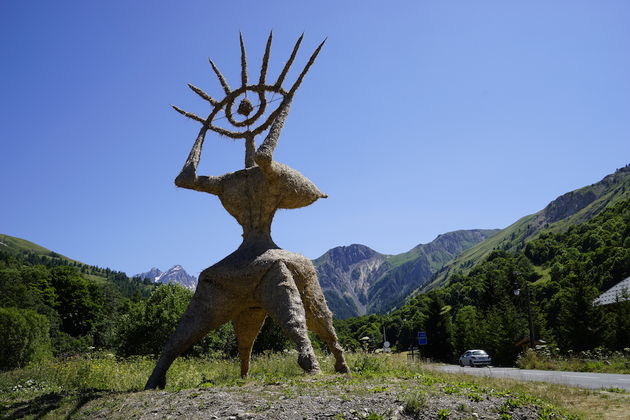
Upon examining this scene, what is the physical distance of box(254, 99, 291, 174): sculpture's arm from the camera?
28.6 ft

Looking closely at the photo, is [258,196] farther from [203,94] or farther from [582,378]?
[582,378]

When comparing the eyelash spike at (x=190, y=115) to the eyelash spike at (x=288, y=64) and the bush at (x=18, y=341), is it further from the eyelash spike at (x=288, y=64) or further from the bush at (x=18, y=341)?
the bush at (x=18, y=341)

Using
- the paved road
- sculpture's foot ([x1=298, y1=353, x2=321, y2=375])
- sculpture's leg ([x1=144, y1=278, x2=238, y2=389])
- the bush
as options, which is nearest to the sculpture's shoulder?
sculpture's leg ([x1=144, y1=278, x2=238, y2=389])

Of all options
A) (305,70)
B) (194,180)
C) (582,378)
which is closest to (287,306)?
(194,180)

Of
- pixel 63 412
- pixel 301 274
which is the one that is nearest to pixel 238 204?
pixel 301 274

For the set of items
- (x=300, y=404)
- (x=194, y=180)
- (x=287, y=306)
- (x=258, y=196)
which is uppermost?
(x=194, y=180)

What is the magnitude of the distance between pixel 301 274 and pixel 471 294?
87.3 metres

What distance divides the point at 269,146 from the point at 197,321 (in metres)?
3.34

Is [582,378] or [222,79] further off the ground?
[222,79]

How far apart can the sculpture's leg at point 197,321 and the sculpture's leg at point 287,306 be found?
67cm

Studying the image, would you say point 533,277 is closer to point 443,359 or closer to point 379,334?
point 379,334

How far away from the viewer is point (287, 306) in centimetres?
819

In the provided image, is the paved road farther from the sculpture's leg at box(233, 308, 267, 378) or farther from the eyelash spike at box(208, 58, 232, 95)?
the eyelash spike at box(208, 58, 232, 95)

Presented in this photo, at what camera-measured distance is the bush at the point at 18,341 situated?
2886 centimetres
